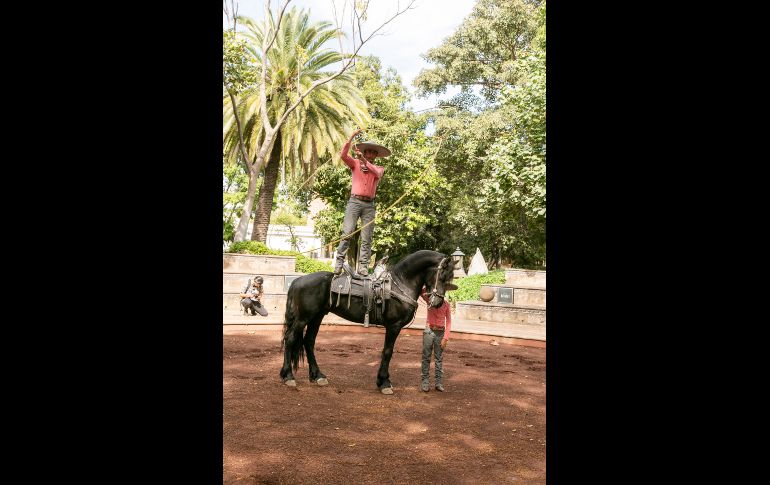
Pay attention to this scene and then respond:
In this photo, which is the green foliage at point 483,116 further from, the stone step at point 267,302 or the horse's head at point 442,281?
the horse's head at point 442,281

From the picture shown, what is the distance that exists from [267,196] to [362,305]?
54.1ft

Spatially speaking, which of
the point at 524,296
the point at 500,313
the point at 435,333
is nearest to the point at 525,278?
the point at 524,296

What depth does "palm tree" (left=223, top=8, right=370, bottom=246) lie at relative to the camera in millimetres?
21125

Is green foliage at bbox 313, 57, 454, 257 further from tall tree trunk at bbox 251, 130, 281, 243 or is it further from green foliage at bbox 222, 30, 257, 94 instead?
green foliage at bbox 222, 30, 257, 94

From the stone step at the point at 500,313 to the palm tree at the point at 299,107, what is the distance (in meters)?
9.16

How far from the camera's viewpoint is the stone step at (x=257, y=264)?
51.8ft

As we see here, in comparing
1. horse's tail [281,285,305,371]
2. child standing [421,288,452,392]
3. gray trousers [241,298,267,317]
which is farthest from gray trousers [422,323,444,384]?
gray trousers [241,298,267,317]

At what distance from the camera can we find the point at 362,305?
7.75 m

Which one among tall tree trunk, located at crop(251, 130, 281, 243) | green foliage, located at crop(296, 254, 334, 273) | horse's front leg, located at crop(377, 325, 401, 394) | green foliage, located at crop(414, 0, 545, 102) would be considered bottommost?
horse's front leg, located at crop(377, 325, 401, 394)

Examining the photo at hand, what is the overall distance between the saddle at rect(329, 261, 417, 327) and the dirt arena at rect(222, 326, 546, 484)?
1.17 meters

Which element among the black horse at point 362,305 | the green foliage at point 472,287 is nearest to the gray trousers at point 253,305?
the black horse at point 362,305

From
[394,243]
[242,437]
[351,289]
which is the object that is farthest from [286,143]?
[242,437]
